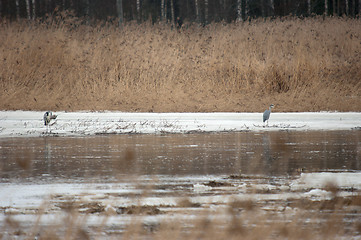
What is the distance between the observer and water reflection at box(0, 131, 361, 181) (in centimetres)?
744

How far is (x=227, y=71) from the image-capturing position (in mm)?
18250

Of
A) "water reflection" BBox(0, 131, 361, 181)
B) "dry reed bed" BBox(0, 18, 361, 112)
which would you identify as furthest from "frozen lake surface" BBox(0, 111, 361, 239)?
"dry reed bed" BBox(0, 18, 361, 112)

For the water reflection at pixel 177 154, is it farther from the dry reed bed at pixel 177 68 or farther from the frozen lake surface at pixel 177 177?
the dry reed bed at pixel 177 68

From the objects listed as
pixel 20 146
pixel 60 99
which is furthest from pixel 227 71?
pixel 20 146

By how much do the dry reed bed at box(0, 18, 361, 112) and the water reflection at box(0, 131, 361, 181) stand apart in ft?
16.6

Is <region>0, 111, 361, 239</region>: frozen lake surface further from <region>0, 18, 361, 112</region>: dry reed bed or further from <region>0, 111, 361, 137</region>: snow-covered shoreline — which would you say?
<region>0, 18, 361, 112</region>: dry reed bed

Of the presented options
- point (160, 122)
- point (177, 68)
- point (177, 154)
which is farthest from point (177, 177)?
point (177, 68)

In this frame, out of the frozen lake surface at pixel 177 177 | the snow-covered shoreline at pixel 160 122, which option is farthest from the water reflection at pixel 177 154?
the snow-covered shoreline at pixel 160 122

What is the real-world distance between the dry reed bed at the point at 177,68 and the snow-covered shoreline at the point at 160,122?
1.04 m

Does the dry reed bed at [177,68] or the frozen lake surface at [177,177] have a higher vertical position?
the dry reed bed at [177,68]

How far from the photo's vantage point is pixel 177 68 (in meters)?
18.2

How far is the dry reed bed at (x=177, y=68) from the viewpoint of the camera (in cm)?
1661

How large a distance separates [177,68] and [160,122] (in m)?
4.87

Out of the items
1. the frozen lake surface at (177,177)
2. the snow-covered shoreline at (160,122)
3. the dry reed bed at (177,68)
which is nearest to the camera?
the frozen lake surface at (177,177)
